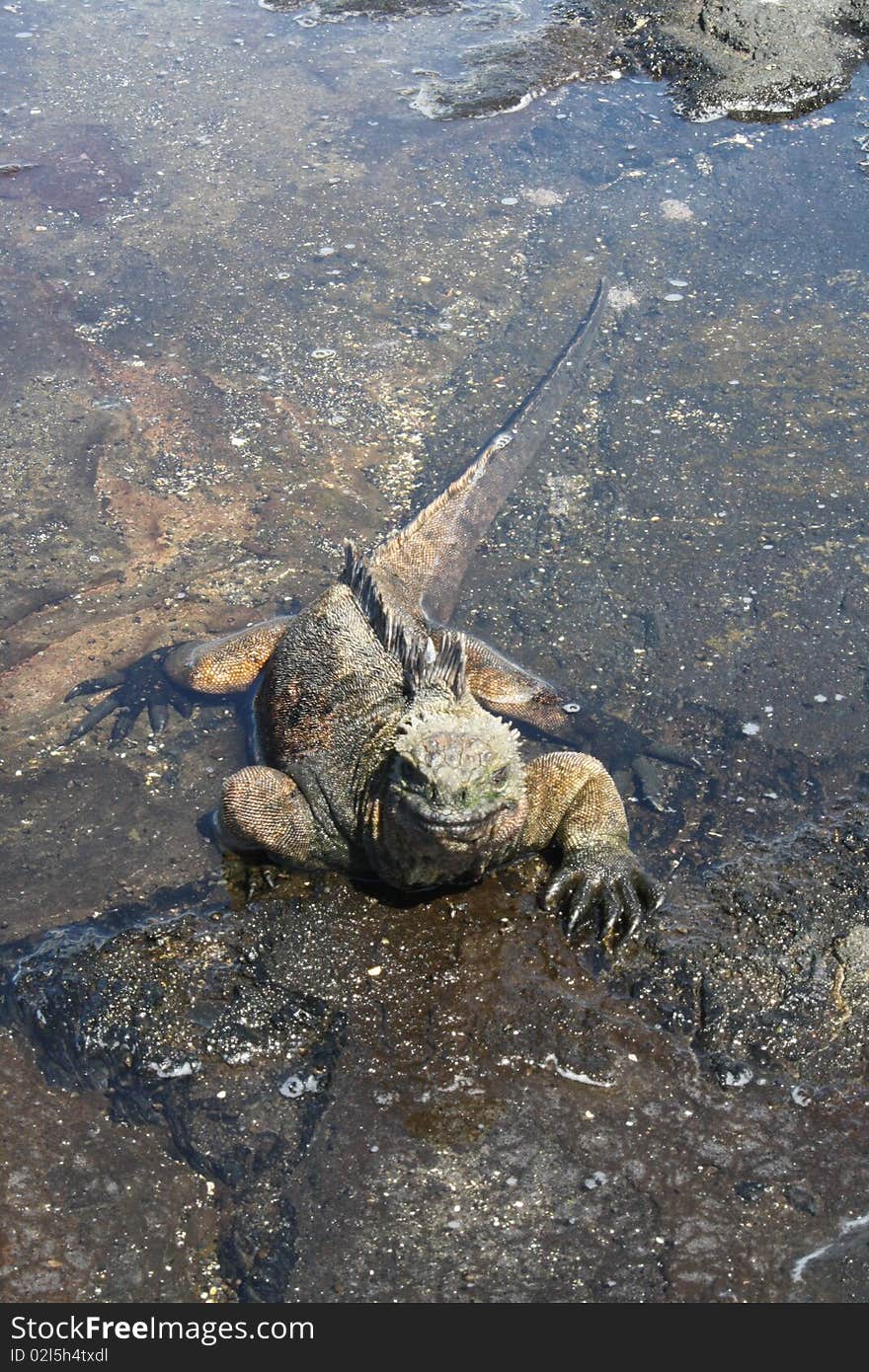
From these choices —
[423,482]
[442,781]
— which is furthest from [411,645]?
[423,482]

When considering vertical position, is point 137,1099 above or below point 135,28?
below

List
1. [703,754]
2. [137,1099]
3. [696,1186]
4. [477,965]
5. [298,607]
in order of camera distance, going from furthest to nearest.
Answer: [298,607] → [703,754] → [477,965] → [137,1099] → [696,1186]

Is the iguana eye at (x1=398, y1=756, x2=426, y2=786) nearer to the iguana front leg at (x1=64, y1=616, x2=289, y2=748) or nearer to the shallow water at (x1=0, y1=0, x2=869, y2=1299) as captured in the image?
the shallow water at (x1=0, y1=0, x2=869, y2=1299)

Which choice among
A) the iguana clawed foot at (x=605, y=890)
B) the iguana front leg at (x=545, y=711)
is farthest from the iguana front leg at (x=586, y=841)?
the iguana front leg at (x=545, y=711)

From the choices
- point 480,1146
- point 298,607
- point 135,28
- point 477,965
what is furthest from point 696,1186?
point 135,28

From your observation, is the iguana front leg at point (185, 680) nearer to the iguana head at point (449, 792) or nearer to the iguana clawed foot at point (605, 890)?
the iguana head at point (449, 792)

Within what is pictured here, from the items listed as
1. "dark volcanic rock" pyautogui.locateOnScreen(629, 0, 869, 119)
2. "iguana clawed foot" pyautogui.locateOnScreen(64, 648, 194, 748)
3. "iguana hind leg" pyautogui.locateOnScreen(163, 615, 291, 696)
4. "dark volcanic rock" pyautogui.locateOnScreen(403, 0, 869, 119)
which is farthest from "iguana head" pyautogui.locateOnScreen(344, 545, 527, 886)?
"dark volcanic rock" pyautogui.locateOnScreen(629, 0, 869, 119)

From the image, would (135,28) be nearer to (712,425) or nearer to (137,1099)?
(712,425)
